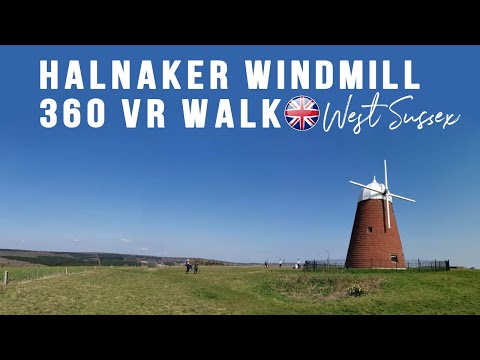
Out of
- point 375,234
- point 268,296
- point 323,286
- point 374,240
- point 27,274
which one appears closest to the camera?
point 268,296

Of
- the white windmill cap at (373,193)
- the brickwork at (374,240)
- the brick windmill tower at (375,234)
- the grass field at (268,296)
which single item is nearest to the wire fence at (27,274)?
the grass field at (268,296)

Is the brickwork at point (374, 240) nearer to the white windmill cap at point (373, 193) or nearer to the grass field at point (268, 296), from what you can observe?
the white windmill cap at point (373, 193)

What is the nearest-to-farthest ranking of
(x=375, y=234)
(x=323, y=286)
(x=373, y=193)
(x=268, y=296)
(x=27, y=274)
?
(x=268, y=296) < (x=323, y=286) < (x=375, y=234) < (x=27, y=274) < (x=373, y=193)

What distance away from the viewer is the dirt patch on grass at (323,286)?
83.3ft

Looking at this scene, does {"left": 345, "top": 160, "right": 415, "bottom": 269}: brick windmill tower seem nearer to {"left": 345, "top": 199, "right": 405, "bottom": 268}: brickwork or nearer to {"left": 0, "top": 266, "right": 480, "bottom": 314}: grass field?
{"left": 345, "top": 199, "right": 405, "bottom": 268}: brickwork

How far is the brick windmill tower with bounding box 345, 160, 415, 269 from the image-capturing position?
36625 millimetres

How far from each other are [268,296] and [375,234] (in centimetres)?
1680

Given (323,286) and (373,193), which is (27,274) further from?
(373,193)

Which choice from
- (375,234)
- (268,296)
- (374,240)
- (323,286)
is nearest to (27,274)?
(268,296)

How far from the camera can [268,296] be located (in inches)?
974
